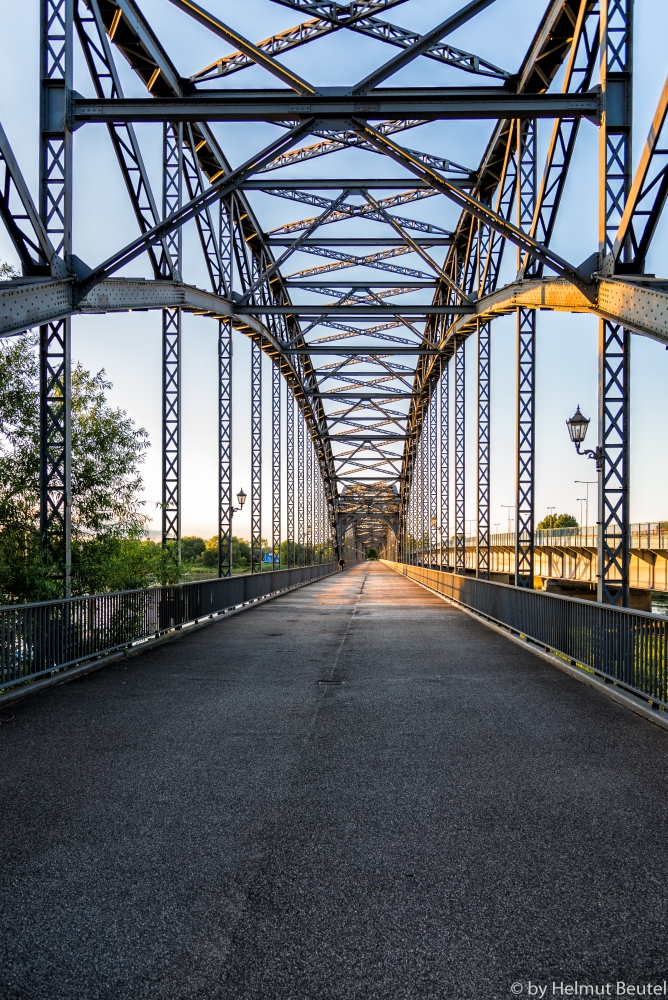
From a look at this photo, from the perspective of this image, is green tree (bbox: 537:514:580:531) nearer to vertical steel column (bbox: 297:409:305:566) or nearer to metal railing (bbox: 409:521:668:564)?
metal railing (bbox: 409:521:668:564)

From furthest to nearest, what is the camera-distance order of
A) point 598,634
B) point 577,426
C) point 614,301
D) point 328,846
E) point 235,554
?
1. point 235,554
2. point 577,426
3. point 614,301
4. point 598,634
5. point 328,846

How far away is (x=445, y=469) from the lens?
33812 millimetres

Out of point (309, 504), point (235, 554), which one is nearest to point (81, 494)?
point (309, 504)

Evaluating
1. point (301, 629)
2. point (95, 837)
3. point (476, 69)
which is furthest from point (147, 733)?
point (476, 69)

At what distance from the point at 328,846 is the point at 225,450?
16.7 metres

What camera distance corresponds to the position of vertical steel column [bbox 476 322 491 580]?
23156 mm

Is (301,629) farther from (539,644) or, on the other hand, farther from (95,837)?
(95,837)

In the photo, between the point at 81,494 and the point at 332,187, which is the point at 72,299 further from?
the point at 332,187

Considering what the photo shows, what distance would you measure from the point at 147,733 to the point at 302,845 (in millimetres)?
2912

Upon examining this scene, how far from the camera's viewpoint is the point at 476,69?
14.1 m

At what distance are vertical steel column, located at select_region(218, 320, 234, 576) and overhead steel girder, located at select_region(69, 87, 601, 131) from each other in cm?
913

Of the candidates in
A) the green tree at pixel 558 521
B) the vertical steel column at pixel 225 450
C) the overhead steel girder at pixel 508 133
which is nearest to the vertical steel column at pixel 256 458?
the vertical steel column at pixel 225 450

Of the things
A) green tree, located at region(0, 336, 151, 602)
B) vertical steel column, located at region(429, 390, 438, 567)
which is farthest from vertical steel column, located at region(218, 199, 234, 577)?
vertical steel column, located at region(429, 390, 438, 567)

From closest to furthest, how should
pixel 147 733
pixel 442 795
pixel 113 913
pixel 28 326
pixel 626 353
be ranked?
pixel 113 913, pixel 442 795, pixel 147 733, pixel 28 326, pixel 626 353
